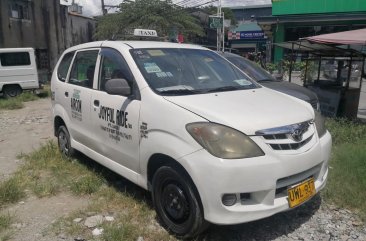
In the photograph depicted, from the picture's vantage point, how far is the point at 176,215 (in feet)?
10.5

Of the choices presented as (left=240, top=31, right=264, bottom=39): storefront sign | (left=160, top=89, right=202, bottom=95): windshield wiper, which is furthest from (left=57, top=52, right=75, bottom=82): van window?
(left=240, top=31, right=264, bottom=39): storefront sign

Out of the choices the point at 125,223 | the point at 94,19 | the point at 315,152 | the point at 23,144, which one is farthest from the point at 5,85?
the point at 94,19

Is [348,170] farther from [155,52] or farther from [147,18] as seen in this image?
[147,18]

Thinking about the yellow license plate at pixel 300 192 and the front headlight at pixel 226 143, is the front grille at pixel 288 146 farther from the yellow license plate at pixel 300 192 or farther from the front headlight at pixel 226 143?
the yellow license plate at pixel 300 192

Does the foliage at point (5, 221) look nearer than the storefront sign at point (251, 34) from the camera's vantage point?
Yes

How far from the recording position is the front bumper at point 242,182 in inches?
107

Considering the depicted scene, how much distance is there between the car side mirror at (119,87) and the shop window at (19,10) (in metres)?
19.0

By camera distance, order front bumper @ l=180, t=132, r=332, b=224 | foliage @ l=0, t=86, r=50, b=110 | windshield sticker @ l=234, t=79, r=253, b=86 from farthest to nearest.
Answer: foliage @ l=0, t=86, r=50, b=110, windshield sticker @ l=234, t=79, r=253, b=86, front bumper @ l=180, t=132, r=332, b=224

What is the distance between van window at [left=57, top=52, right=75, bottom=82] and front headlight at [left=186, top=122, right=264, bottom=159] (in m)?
3.04

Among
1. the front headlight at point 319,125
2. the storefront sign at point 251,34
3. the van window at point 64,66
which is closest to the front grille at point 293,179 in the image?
the front headlight at point 319,125

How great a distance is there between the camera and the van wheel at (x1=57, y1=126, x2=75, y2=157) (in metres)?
5.25

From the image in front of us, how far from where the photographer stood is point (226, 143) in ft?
9.14

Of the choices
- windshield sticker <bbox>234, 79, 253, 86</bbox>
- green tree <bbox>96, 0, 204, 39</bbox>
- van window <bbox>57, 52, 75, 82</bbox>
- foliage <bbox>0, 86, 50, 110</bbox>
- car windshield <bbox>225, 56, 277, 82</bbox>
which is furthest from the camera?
green tree <bbox>96, 0, 204, 39</bbox>

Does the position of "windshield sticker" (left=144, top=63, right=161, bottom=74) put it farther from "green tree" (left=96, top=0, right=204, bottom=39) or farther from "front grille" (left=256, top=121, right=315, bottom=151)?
"green tree" (left=96, top=0, right=204, bottom=39)
